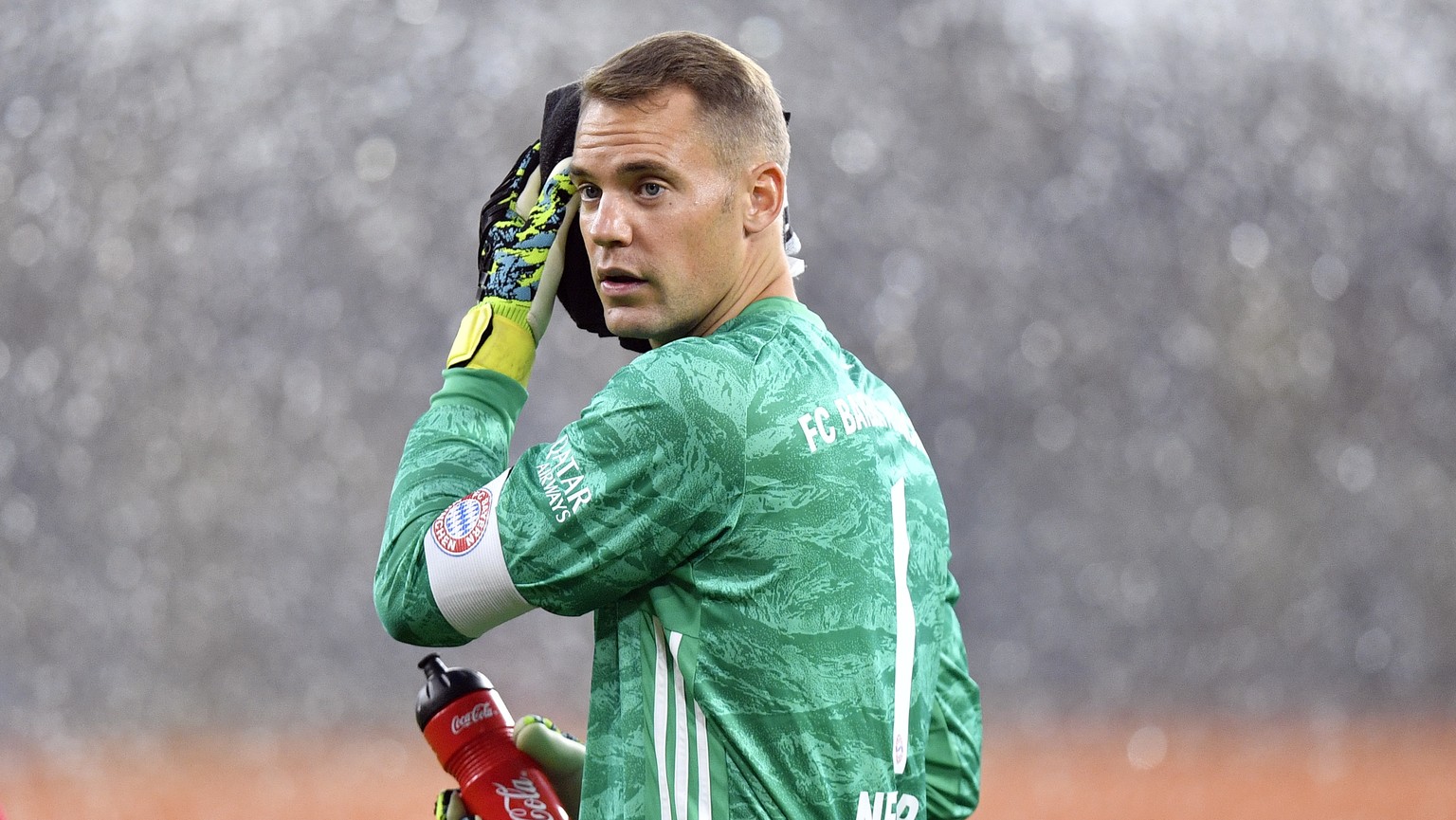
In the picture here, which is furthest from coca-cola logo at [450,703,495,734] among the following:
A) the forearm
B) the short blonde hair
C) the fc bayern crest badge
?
the short blonde hair

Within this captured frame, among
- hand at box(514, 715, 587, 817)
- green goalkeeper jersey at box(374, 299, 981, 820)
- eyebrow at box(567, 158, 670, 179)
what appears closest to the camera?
green goalkeeper jersey at box(374, 299, 981, 820)

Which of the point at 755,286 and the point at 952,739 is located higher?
the point at 755,286

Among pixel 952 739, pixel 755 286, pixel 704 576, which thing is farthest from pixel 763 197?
pixel 952 739

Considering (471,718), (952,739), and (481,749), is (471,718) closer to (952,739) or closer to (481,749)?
(481,749)

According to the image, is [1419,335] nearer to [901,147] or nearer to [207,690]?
[901,147]

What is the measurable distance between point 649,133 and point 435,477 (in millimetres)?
286

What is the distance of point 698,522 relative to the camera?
902 millimetres

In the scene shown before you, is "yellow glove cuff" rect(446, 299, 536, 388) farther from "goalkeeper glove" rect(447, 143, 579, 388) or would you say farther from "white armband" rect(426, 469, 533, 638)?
"white armband" rect(426, 469, 533, 638)

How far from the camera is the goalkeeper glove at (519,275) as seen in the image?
1.06 meters

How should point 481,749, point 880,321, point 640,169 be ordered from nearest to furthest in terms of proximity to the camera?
point 640,169 < point 481,749 < point 880,321

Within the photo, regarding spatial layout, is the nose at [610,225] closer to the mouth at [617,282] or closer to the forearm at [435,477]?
the mouth at [617,282]

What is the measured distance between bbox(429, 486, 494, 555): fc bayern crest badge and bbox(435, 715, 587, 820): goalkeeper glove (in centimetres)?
23

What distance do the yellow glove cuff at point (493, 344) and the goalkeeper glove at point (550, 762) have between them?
27 cm

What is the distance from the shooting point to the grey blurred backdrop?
5469 millimetres
